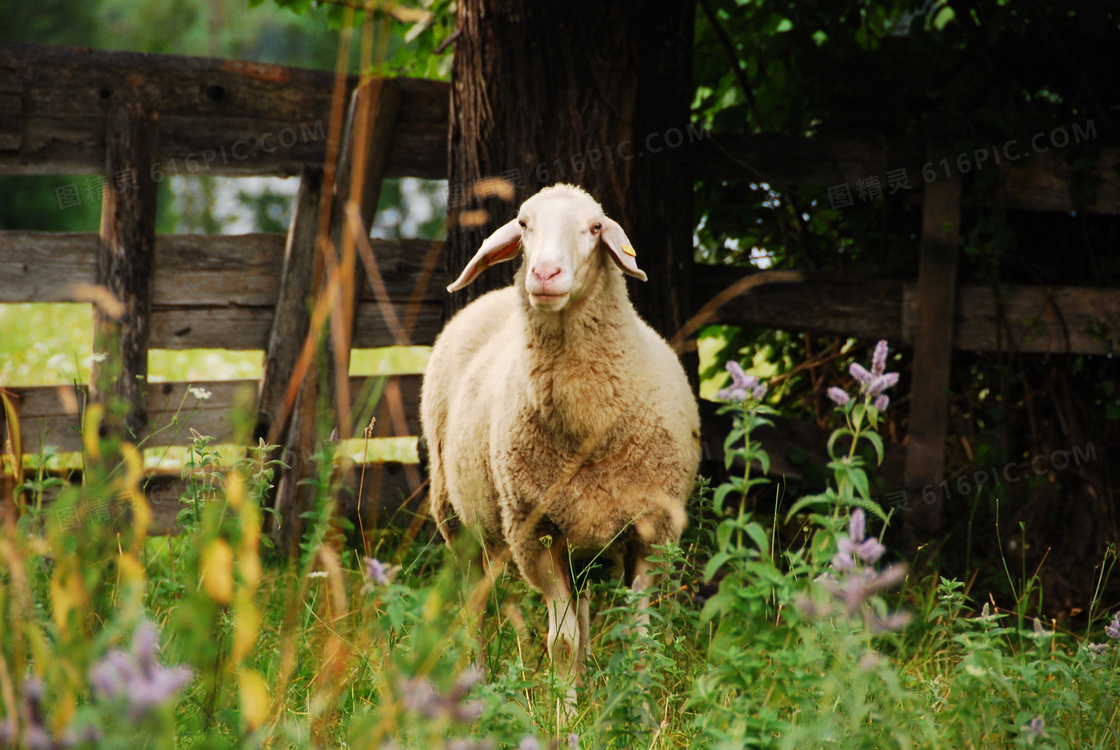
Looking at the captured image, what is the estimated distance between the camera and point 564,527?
276 centimetres

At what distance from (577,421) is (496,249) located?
0.64m

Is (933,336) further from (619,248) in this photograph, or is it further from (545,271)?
(545,271)

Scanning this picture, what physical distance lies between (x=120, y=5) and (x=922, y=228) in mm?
15577

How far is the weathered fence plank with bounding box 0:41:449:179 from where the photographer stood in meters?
3.60

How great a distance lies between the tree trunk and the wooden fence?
42 centimetres

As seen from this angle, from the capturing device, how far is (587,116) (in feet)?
11.4

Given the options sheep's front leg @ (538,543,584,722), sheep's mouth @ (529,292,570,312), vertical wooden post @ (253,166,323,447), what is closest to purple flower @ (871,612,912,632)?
sheep's front leg @ (538,543,584,722)

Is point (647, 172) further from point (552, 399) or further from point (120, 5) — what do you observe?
point (120, 5)

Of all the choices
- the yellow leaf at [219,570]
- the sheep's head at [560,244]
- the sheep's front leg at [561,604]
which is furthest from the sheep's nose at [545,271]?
the yellow leaf at [219,570]

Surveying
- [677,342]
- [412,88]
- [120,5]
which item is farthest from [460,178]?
[120,5]

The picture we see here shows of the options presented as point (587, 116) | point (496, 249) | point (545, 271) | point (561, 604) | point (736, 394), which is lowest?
point (561, 604)

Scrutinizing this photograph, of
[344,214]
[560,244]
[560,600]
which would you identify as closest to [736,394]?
[560,244]

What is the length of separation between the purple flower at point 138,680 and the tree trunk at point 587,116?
279cm

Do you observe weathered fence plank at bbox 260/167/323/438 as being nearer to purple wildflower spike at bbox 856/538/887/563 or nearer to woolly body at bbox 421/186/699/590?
woolly body at bbox 421/186/699/590
